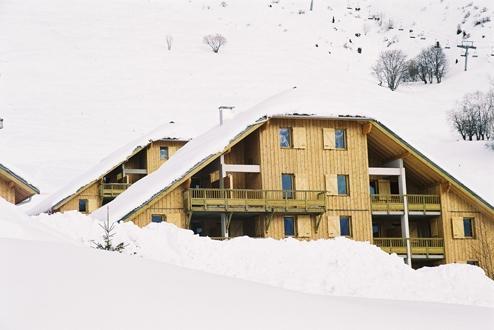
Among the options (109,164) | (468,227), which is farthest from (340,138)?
(109,164)

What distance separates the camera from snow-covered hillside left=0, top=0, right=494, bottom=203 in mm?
74438

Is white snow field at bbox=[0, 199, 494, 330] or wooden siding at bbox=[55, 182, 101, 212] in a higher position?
wooden siding at bbox=[55, 182, 101, 212]

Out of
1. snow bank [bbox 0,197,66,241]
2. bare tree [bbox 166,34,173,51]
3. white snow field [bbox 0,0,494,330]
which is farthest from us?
bare tree [bbox 166,34,173,51]

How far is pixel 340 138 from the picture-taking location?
3956cm

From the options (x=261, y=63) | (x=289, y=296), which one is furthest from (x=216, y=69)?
(x=289, y=296)

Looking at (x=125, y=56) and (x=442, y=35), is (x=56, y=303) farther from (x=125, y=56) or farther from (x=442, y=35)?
(x=442, y=35)

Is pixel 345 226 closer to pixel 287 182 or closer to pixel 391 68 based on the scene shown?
pixel 287 182

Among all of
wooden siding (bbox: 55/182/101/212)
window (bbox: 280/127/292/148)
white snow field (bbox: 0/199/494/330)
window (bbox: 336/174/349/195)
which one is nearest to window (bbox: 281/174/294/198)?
window (bbox: 280/127/292/148)

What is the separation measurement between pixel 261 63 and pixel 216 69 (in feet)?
20.1

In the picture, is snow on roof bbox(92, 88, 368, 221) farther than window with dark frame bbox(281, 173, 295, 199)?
No

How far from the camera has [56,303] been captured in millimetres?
7184

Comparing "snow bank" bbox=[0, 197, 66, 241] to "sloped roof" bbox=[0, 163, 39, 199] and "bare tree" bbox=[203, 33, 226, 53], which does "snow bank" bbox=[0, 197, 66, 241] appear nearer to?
"sloped roof" bbox=[0, 163, 39, 199]

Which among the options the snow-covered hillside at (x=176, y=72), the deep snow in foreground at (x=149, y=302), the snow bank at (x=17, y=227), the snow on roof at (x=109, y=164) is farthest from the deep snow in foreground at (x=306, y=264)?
the snow-covered hillside at (x=176, y=72)

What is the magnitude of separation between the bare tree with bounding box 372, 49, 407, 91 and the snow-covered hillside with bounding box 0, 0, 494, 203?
1.37 metres
